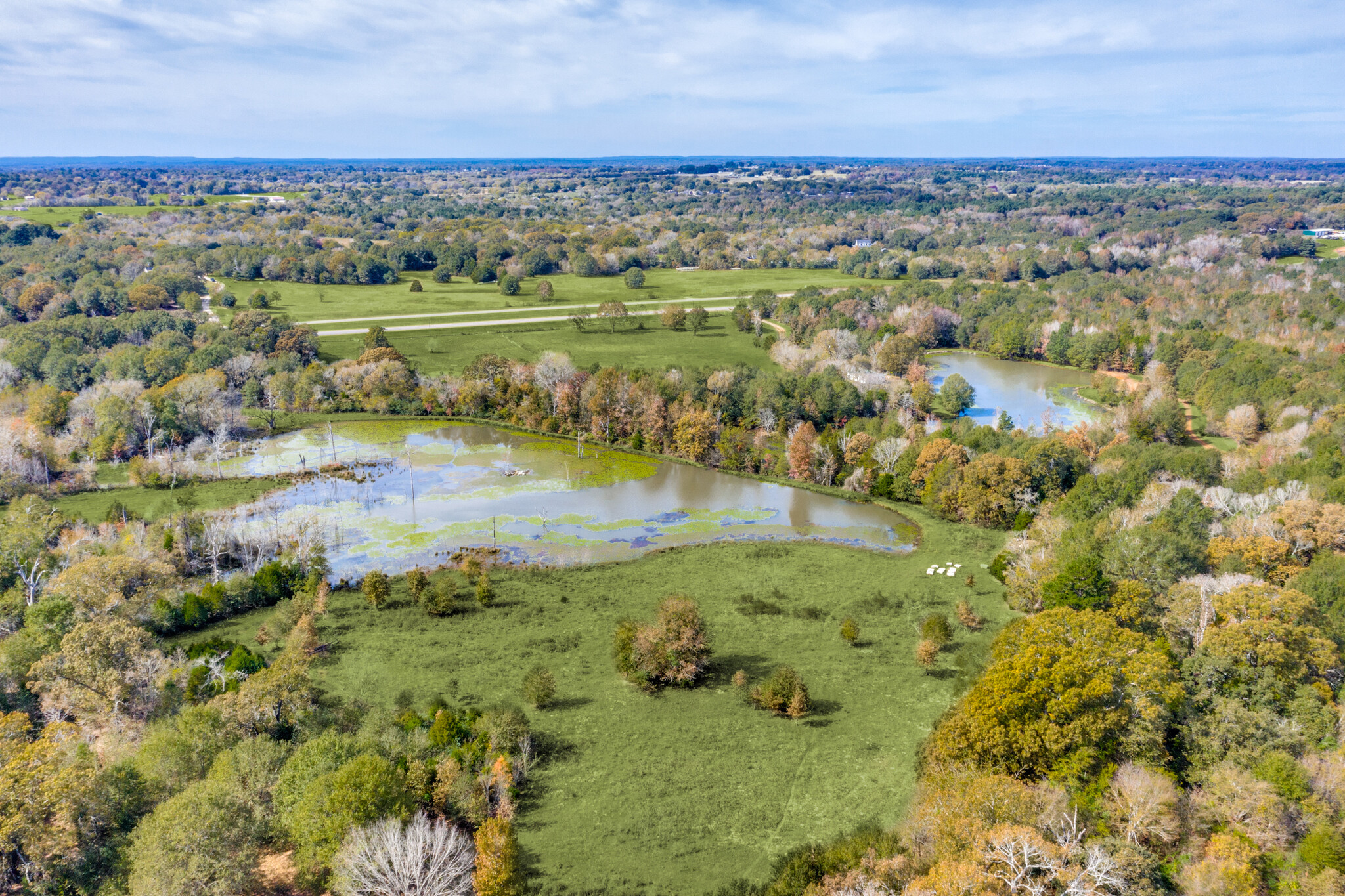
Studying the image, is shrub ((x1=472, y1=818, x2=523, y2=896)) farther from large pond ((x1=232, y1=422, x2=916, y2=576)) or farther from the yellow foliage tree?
large pond ((x1=232, y1=422, x2=916, y2=576))

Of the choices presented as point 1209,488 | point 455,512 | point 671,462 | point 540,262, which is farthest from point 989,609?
point 540,262

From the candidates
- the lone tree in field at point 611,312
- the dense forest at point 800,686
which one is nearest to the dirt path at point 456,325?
the lone tree in field at point 611,312

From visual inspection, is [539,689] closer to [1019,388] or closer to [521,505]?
[521,505]

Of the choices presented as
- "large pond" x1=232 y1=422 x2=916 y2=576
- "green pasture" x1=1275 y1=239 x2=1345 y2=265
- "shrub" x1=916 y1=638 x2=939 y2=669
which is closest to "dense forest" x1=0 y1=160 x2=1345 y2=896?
"shrub" x1=916 y1=638 x2=939 y2=669

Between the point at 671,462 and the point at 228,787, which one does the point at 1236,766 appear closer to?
the point at 228,787

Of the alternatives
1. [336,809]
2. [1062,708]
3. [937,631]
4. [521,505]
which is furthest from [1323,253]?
[336,809]

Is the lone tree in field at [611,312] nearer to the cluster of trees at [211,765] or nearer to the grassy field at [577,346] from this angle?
the grassy field at [577,346]
